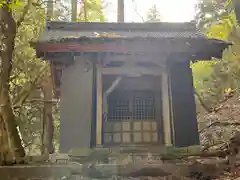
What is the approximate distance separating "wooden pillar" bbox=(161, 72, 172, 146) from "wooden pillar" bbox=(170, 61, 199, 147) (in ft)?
0.41

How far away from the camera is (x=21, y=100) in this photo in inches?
687

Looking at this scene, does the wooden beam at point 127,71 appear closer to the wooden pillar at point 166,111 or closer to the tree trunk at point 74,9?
the wooden pillar at point 166,111

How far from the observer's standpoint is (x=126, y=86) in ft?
34.4

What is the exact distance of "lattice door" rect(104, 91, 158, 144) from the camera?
33.4 ft

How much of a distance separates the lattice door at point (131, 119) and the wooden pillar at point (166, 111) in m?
0.72

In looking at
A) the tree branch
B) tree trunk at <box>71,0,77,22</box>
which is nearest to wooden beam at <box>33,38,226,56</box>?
the tree branch

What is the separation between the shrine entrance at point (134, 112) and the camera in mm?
10180

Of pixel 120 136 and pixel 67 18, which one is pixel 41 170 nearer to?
pixel 120 136

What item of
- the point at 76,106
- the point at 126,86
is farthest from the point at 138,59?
the point at 76,106

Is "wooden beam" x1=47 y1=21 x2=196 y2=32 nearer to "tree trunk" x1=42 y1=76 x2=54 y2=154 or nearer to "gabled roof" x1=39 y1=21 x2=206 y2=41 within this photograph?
"gabled roof" x1=39 y1=21 x2=206 y2=41

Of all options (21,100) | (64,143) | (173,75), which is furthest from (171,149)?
(21,100)

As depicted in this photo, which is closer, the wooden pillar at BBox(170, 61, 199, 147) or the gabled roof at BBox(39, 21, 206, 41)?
the wooden pillar at BBox(170, 61, 199, 147)

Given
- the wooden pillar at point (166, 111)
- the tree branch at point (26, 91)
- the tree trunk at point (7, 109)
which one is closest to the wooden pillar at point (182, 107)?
the wooden pillar at point (166, 111)

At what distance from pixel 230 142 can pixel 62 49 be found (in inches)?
209
